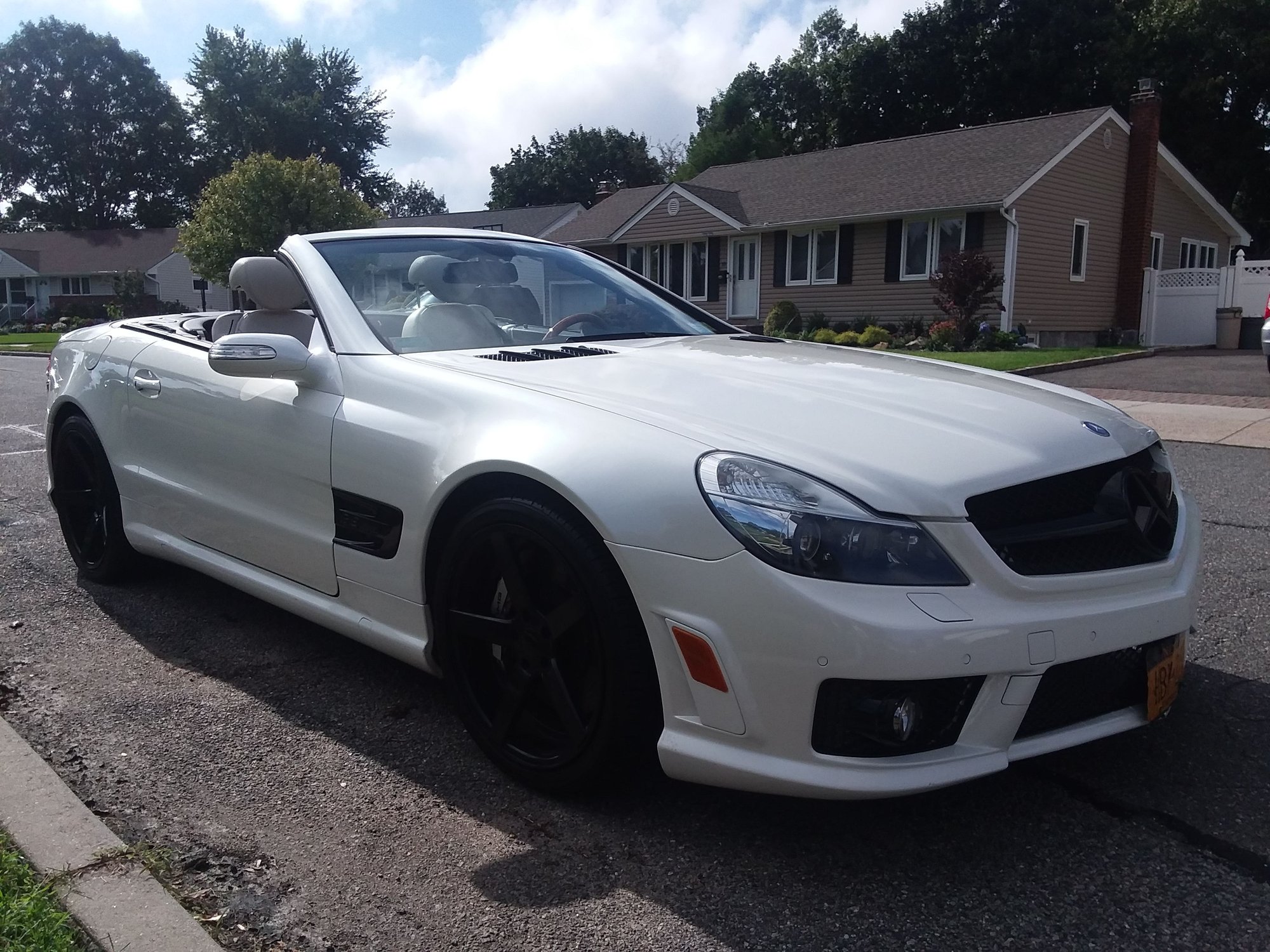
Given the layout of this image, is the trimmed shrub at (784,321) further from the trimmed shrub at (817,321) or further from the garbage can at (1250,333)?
the garbage can at (1250,333)

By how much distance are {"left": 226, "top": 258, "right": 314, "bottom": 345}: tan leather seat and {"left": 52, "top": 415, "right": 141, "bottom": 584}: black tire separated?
0.91 meters

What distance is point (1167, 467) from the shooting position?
293cm

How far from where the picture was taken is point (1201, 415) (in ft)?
32.0

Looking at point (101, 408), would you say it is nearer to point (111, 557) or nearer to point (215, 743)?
point (111, 557)

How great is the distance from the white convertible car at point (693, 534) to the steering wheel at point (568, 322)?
0.6 inches

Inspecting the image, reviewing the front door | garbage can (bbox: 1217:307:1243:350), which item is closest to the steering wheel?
garbage can (bbox: 1217:307:1243:350)

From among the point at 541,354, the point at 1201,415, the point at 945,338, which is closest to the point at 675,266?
the point at 945,338

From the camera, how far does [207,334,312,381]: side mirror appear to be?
3.11 metres

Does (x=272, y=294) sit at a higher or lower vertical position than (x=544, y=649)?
higher

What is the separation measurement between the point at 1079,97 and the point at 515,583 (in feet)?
145

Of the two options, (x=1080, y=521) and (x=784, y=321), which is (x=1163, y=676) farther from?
(x=784, y=321)

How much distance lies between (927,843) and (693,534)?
927 millimetres

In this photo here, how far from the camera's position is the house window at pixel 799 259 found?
80.8 feet

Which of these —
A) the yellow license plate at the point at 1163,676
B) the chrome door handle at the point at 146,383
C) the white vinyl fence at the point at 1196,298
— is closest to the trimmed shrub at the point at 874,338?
the white vinyl fence at the point at 1196,298
